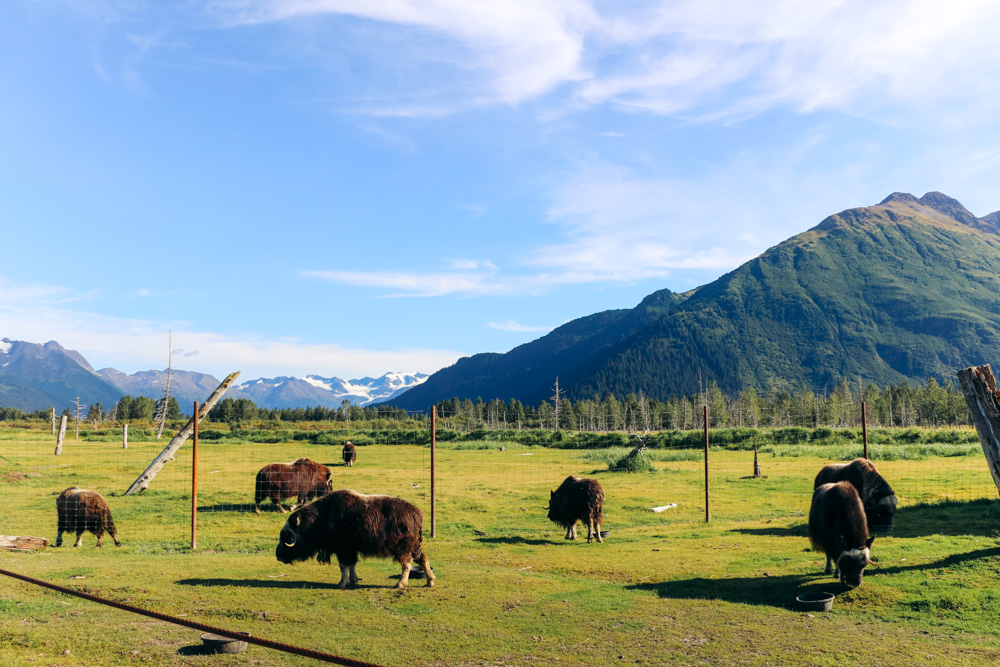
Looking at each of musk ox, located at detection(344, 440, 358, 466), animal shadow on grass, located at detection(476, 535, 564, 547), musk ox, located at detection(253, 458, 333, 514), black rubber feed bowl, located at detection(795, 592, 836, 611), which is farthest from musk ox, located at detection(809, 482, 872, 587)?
musk ox, located at detection(344, 440, 358, 466)

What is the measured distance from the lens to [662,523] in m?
23.5

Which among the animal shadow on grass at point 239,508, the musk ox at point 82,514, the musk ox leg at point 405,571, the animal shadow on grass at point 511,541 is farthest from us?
the animal shadow on grass at point 239,508

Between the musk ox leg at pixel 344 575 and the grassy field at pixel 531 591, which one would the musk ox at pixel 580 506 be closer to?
the grassy field at pixel 531 591

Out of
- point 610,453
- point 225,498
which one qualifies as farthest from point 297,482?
point 610,453

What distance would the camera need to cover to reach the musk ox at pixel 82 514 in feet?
58.9

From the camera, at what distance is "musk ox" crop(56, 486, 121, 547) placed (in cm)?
1795

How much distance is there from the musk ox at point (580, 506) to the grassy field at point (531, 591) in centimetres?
68

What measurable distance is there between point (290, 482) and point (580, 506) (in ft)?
42.1

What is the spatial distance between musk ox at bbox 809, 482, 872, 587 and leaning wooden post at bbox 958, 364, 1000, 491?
13.6 ft

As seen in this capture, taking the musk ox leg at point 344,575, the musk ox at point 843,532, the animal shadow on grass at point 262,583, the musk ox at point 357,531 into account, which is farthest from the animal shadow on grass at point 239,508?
the musk ox at point 843,532

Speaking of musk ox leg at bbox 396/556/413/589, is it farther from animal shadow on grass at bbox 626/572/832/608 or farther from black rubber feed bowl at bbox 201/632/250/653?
animal shadow on grass at bbox 626/572/832/608

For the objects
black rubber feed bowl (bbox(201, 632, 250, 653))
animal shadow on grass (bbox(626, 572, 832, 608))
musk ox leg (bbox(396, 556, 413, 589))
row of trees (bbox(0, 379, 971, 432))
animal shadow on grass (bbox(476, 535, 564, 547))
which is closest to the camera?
black rubber feed bowl (bbox(201, 632, 250, 653))

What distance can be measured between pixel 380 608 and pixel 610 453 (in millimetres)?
44561

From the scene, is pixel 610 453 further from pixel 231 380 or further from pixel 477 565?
pixel 477 565
